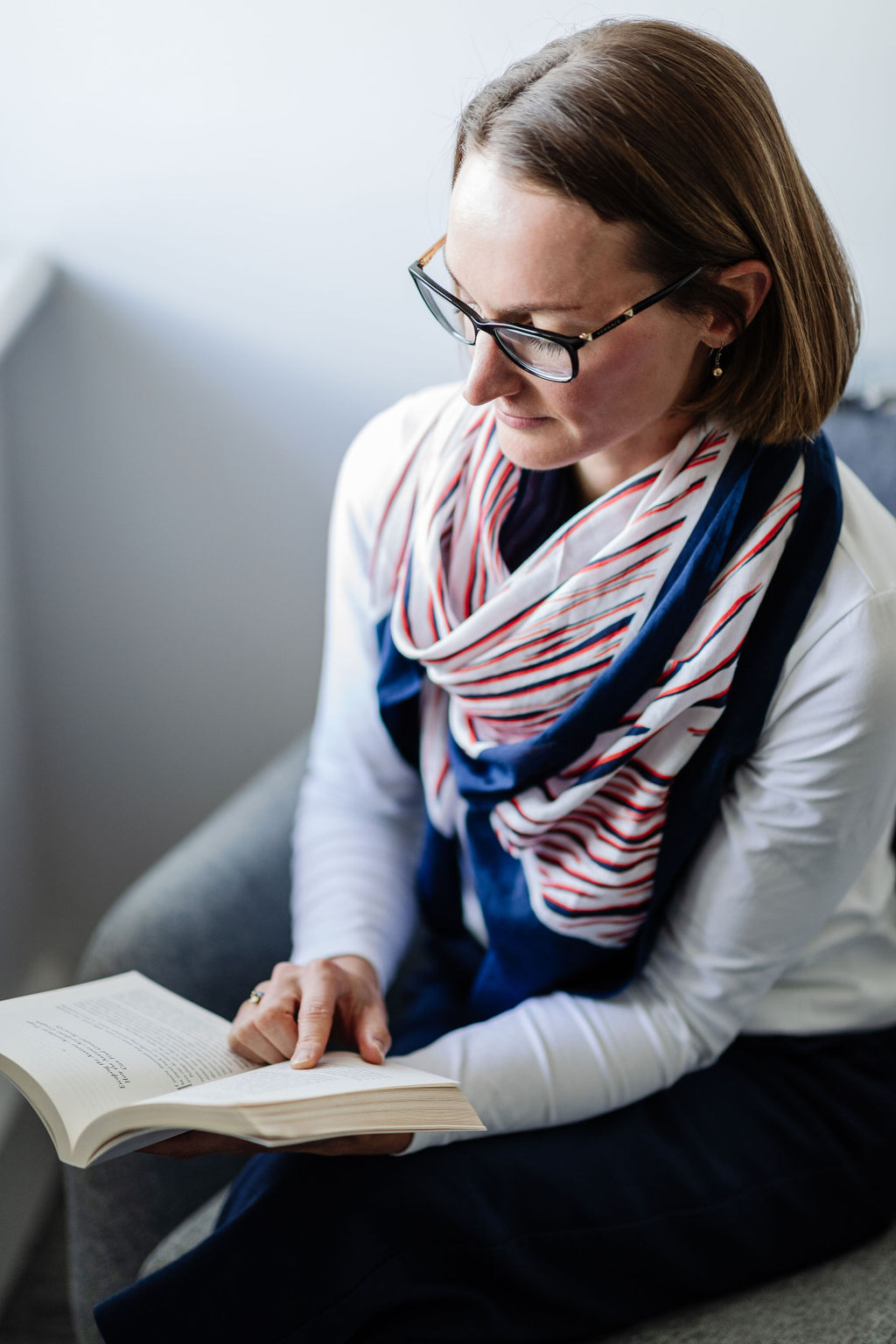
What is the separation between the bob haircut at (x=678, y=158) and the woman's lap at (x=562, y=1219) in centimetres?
59

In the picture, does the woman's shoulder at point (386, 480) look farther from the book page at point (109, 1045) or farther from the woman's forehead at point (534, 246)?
the book page at point (109, 1045)

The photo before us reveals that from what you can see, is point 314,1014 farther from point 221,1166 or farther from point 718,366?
point 718,366

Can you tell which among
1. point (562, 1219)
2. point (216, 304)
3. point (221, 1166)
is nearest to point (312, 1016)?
point (562, 1219)

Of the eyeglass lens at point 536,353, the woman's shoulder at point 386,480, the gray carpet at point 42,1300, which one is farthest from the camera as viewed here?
the gray carpet at point 42,1300

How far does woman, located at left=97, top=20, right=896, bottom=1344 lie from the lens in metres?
0.73

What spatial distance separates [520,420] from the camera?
81 centimetres

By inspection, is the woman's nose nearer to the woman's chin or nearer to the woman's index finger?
the woman's chin

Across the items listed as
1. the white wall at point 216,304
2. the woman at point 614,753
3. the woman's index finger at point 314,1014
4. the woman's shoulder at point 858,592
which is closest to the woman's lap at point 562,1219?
the woman at point 614,753

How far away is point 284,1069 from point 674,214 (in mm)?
601

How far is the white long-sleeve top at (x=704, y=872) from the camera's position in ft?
2.75

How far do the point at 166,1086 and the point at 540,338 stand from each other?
20.8 inches

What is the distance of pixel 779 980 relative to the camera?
39.5 inches

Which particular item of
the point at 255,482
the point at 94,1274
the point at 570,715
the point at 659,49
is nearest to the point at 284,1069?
the point at 570,715

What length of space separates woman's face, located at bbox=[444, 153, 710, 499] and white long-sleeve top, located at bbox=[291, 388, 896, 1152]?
20cm
